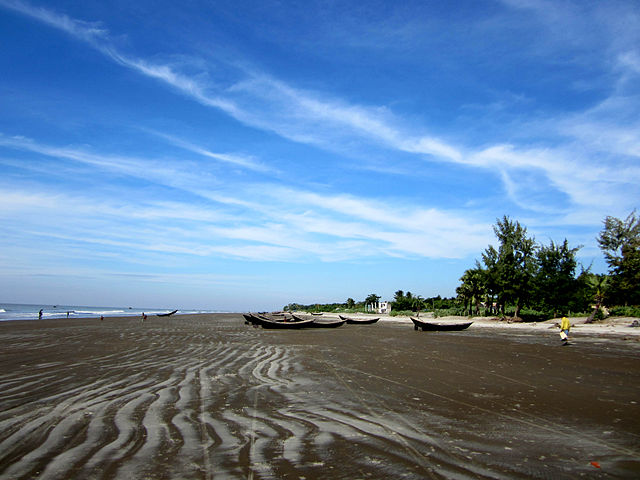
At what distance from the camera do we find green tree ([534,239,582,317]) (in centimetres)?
4353

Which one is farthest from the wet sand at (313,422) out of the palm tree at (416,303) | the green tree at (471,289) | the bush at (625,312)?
the palm tree at (416,303)

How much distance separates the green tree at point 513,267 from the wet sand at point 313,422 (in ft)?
118

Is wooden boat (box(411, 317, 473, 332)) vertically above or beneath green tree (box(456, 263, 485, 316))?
beneath

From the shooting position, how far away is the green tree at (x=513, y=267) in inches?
1790

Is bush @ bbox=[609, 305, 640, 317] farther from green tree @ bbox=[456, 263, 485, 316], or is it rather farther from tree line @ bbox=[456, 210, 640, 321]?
green tree @ bbox=[456, 263, 485, 316]

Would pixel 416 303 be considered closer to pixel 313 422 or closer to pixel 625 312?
pixel 625 312

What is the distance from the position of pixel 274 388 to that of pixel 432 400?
3.43 metres

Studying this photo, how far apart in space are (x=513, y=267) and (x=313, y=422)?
46621 mm

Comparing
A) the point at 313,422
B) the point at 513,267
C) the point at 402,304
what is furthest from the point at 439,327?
the point at 402,304

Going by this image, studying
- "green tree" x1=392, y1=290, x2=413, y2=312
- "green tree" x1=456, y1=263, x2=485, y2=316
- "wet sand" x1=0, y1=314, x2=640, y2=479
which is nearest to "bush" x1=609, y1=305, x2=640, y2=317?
"green tree" x1=456, y1=263, x2=485, y2=316

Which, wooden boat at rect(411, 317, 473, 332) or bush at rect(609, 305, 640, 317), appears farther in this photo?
bush at rect(609, 305, 640, 317)

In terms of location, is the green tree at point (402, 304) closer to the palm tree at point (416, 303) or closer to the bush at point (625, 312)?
the palm tree at point (416, 303)

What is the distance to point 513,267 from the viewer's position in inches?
1828

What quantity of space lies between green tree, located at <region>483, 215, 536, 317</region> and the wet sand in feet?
118
